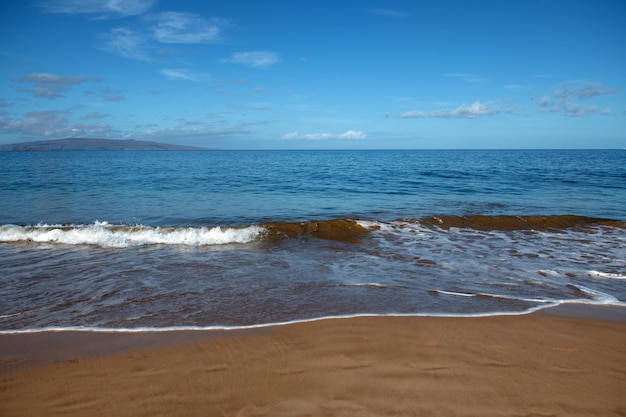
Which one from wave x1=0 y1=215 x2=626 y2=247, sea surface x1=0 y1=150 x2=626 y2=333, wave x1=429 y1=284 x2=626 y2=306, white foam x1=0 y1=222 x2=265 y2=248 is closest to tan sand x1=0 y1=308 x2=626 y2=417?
sea surface x1=0 y1=150 x2=626 y2=333

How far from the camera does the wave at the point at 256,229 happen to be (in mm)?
10883

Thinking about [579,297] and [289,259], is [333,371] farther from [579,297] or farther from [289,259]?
[289,259]

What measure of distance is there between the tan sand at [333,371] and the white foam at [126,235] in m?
6.08

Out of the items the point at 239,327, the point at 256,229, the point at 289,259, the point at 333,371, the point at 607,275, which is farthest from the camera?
the point at 256,229

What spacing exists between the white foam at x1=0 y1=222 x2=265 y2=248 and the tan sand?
6084 mm

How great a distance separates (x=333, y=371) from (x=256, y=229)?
28.3 feet

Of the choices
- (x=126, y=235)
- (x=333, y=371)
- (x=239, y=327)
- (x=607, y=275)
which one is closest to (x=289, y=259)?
(x=239, y=327)

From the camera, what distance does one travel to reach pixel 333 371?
3.89 meters

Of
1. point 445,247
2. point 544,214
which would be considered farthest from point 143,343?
point 544,214

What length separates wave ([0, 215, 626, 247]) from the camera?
10.9m

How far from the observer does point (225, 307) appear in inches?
231

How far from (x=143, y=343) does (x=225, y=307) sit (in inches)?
57.5

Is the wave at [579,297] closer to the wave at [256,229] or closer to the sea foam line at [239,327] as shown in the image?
the sea foam line at [239,327]

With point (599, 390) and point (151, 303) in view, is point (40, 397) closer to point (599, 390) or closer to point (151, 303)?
point (151, 303)
